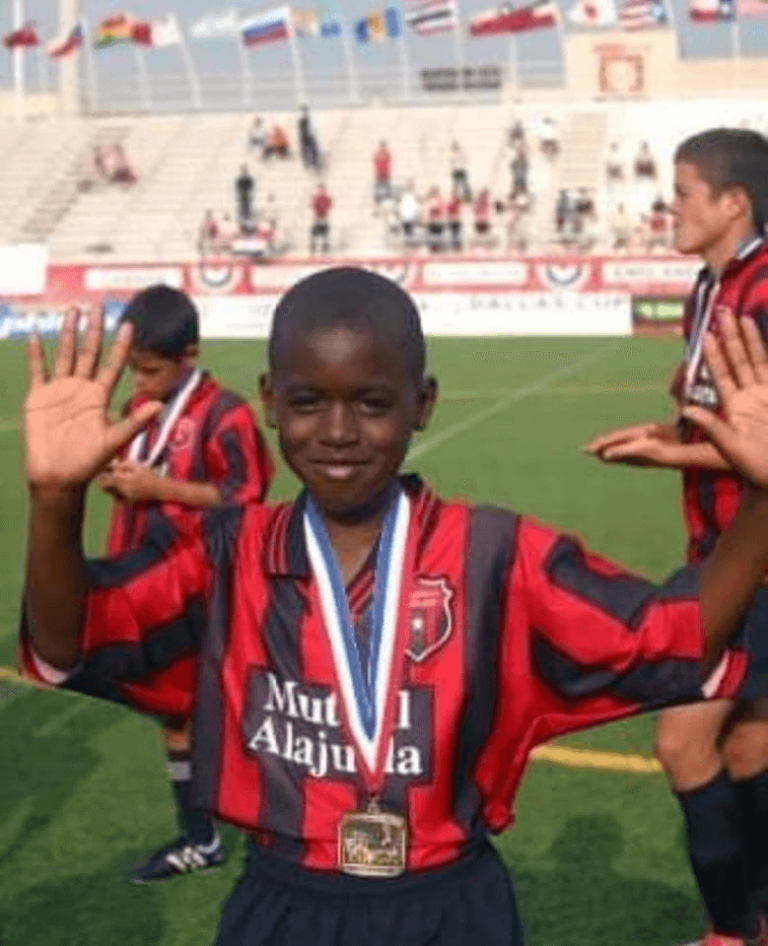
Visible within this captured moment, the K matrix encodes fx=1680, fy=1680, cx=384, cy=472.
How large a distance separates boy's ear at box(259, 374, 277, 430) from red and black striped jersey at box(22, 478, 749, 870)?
0.54ft

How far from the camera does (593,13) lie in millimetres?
46500

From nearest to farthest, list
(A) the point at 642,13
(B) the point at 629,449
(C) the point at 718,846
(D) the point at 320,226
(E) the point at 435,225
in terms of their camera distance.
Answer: (B) the point at 629,449 < (C) the point at 718,846 < (E) the point at 435,225 < (D) the point at 320,226 < (A) the point at 642,13

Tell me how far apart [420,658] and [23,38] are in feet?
170

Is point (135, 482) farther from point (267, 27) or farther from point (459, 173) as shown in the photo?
point (267, 27)

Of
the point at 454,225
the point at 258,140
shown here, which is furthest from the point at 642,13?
the point at 454,225

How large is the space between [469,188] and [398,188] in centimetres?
221

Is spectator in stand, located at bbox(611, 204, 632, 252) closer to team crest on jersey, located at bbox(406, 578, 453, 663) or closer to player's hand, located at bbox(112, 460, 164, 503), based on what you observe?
player's hand, located at bbox(112, 460, 164, 503)

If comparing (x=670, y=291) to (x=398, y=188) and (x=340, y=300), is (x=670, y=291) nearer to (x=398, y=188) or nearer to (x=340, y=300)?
(x=398, y=188)

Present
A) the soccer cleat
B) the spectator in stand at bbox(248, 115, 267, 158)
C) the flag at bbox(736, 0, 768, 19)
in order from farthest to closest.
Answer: the spectator in stand at bbox(248, 115, 267, 158), the flag at bbox(736, 0, 768, 19), the soccer cleat

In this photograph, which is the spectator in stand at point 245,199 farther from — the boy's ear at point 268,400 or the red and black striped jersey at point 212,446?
the boy's ear at point 268,400

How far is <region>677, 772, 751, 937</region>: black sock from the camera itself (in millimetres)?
4418

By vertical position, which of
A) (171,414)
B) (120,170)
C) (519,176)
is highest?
(120,170)

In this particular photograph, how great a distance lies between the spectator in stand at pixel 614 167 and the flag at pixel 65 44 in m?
16.2

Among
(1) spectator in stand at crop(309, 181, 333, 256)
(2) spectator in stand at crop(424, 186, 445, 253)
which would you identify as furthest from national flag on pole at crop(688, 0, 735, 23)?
(1) spectator in stand at crop(309, 181, 333, 256)
